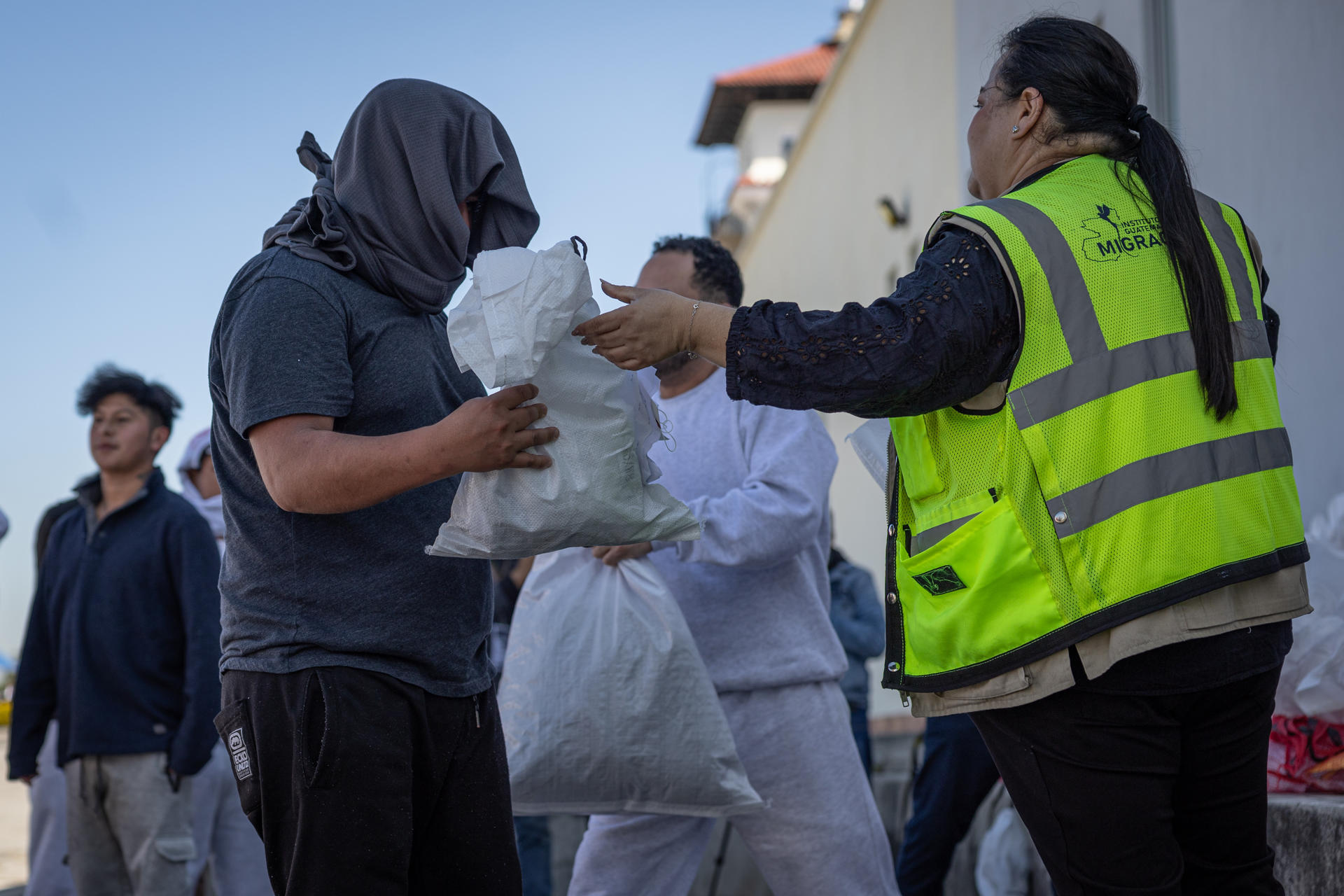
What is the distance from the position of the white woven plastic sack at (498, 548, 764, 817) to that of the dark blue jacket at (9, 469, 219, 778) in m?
1.81

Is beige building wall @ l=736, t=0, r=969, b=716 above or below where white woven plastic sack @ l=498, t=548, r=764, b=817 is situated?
above

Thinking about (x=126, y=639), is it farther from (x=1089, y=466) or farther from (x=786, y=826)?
(x=1089, y=466)

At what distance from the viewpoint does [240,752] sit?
6.75 feet

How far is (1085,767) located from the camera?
192cm

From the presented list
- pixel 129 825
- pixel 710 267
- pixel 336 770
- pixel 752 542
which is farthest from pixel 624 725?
pixel 129 825

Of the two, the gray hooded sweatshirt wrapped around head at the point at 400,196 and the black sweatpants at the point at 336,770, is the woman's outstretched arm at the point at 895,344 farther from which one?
the black sweatpants at the point at 336,770

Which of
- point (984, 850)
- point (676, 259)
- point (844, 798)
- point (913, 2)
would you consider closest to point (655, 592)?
point (844, 798)

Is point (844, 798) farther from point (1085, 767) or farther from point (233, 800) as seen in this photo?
point (233, 800)

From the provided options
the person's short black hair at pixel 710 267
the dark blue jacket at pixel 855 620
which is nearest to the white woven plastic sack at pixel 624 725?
the person's short black hair at pixel 710 267

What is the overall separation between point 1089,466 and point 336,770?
1.28m

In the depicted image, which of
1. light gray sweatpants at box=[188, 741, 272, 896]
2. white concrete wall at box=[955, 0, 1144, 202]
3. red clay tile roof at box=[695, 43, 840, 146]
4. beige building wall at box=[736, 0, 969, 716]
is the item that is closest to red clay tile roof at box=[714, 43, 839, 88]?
red clay tile roof at box=[695, 43, 840, 146]

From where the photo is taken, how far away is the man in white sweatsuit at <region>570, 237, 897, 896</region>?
3150 millimetres

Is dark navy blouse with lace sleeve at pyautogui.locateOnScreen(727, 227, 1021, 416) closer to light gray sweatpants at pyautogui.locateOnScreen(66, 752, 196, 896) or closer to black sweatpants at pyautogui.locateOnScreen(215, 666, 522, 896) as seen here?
black sweatpants at pyautogui.locateOnScreen(215, 666, 522, 896)

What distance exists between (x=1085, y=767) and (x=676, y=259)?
205 cm
